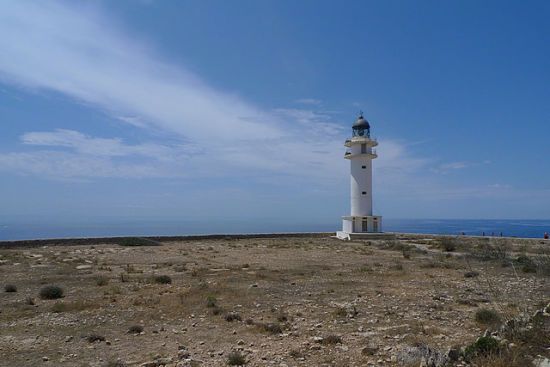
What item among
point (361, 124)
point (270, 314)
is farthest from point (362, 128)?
point (270, 314)

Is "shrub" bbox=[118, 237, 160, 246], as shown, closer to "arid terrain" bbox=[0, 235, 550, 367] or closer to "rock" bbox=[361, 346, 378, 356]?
"arid terrain" bbox=[0, 235, 550, 367]

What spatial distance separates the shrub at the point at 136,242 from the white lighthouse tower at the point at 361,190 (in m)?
17.8

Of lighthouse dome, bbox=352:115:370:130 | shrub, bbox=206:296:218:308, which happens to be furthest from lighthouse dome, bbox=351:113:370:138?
shrub, bbox=206:296:218:308

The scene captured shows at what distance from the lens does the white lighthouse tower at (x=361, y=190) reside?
134 feet

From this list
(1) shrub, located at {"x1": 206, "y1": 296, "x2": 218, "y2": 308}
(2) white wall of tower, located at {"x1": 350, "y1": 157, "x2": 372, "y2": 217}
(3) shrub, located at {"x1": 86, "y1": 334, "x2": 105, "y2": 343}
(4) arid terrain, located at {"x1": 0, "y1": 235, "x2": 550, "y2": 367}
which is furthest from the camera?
(2) white wall of tower, located at {"x1": 350, "y1": 157, "x2": 372, "y2": 217}

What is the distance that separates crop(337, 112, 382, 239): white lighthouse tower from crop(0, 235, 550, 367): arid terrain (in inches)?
774

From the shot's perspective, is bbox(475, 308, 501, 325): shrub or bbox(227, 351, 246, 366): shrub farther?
bbox(475, 308, 501, 325): shrub

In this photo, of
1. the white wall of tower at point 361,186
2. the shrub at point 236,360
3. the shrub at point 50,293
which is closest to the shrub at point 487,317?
the shrub at point 236,360

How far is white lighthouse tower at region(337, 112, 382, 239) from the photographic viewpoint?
4078cm

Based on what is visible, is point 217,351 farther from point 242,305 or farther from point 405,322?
point 405,322

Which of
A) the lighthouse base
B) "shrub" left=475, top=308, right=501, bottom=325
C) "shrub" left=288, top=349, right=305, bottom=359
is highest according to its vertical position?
the lighthouse base

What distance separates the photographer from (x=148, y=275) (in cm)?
1786

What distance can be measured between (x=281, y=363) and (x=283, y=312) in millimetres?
3648

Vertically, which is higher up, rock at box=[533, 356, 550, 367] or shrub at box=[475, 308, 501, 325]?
rock at box=[533, 356, 550, 367]
